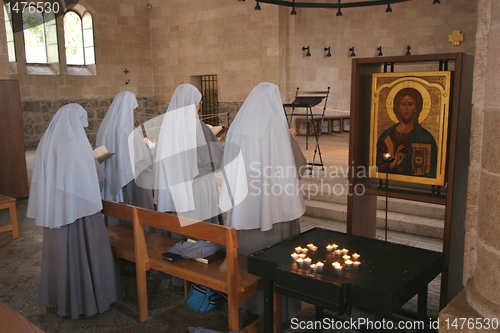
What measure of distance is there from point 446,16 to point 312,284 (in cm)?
1054

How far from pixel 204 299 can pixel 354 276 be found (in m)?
1.68

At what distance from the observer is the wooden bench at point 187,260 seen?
3.11 m

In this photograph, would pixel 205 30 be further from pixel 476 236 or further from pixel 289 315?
pixel 476 236

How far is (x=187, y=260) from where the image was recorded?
361cm

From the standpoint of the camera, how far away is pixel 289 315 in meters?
3.61

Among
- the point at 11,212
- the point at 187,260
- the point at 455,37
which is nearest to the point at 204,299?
the point at 187,260

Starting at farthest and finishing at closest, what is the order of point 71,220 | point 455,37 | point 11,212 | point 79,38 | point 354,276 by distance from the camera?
point 79,38 → point 455,37 → point 11,212 → point 71,220 → point 354,276

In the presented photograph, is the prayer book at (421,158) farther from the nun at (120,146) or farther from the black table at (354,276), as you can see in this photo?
the nun at (120,146)

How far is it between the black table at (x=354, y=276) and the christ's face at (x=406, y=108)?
95 centimetres

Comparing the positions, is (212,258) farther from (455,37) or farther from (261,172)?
(455,37)

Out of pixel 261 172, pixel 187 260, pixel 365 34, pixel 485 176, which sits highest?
pixel 365 34

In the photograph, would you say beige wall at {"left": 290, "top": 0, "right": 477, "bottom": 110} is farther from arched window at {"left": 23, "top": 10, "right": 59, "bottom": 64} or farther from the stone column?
the stone column

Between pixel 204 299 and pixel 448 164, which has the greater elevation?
pixel 448 164

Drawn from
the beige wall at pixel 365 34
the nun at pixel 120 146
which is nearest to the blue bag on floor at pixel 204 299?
the nun at pixel 120 146
